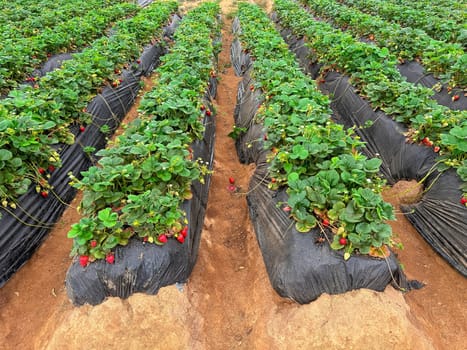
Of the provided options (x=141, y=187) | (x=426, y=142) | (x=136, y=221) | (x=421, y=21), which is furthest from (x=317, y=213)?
(x=421, y=21)

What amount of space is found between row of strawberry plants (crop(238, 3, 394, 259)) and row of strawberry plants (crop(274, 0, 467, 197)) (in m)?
0.98

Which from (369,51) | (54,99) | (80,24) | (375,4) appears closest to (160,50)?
(80,24)

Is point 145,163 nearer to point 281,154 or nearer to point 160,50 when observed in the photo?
point 281,154

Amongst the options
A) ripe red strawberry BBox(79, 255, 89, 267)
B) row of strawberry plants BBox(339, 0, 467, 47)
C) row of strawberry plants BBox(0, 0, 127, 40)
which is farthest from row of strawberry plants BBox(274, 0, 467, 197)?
row of strawberry plants BBox(0, 0, 127, 40)

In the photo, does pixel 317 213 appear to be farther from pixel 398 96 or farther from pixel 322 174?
pixel 398 96

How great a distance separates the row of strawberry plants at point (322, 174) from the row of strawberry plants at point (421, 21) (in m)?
5.36

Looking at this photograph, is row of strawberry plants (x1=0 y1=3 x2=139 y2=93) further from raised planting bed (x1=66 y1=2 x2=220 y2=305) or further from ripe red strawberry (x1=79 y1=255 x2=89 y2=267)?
ripe red strawberry (x1=79 y1=255 x2=89 y2=267)

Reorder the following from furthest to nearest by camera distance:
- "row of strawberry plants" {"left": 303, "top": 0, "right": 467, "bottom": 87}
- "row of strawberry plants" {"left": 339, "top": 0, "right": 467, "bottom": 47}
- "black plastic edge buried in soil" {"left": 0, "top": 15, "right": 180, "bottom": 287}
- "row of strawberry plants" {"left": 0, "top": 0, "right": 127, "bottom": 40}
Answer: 1. "row of strawberry plants" {"left": 0, "top": 0, "right": 127, "bottom": 40}
2. "row of strawberry plants" {"left": 339, "top": 0, "right": 467, "bottom": 47}
3. "row of strawberry plants" {"left": 303, "top": 0, "right": 467, "bottom": 87}
4. "black plastic edge buried in soil" {"left": 0, "top": 15, "right": 180, "bottom": 287}

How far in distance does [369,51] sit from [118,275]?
19.2 feet

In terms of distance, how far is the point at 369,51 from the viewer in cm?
575

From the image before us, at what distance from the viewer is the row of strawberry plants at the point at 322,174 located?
2604 mm

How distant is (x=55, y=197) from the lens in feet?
13.0

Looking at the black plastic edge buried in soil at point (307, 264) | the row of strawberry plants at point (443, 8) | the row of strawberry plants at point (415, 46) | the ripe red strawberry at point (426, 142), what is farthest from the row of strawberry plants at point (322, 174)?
the row of strawberry plants at point (443, 8)

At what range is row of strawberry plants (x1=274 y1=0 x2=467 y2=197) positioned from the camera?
3.54 metres
